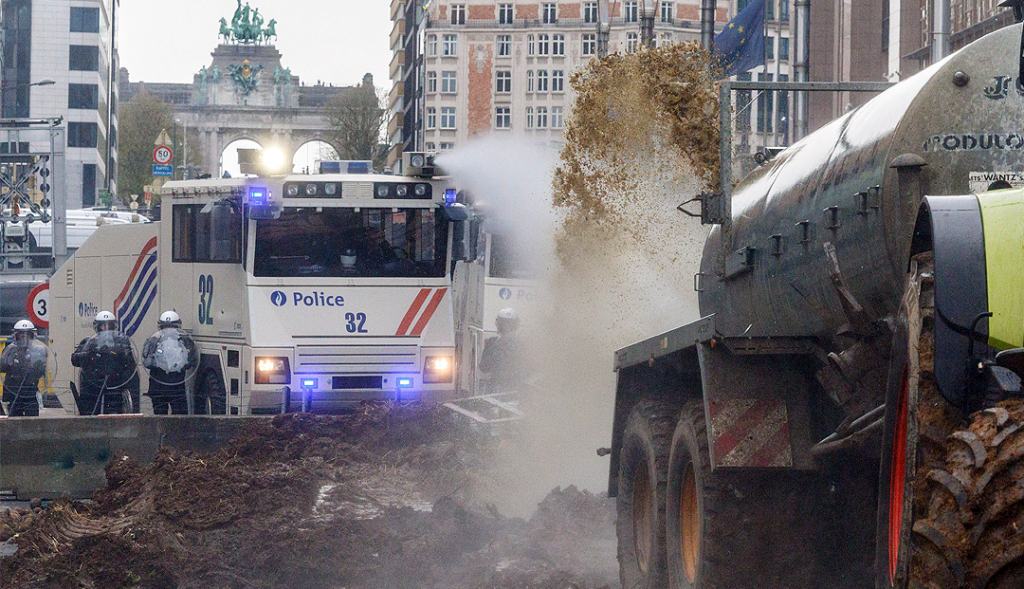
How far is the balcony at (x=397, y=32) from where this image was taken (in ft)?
428

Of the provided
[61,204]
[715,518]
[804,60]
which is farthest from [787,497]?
[61,204]

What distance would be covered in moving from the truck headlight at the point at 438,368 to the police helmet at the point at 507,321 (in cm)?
241

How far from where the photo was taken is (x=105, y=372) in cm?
1725

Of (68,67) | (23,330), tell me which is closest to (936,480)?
(23,330)

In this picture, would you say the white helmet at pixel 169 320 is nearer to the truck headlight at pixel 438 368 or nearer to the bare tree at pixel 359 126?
the truck headlight at pixel 438 368

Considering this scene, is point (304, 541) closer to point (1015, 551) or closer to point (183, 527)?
point (183, 527)

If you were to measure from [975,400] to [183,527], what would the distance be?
7.52 m

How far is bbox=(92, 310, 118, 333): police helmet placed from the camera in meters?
17.8

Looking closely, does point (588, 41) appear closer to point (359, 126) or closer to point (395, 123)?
point (359, 126)

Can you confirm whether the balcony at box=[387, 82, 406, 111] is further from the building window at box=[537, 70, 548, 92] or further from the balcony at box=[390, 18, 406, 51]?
the building window at box=[537, 70, 548, 92]

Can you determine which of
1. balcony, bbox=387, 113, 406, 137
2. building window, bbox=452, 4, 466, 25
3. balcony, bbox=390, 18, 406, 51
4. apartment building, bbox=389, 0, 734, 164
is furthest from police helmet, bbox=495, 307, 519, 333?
balcony, bbox=390, 18, 406, 51

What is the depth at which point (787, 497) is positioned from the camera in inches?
264

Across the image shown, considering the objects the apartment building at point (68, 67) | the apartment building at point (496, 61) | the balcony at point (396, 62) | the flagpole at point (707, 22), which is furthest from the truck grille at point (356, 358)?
the balcony at point (396, 62)

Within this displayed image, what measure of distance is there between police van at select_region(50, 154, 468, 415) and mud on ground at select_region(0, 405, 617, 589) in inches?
94.8
